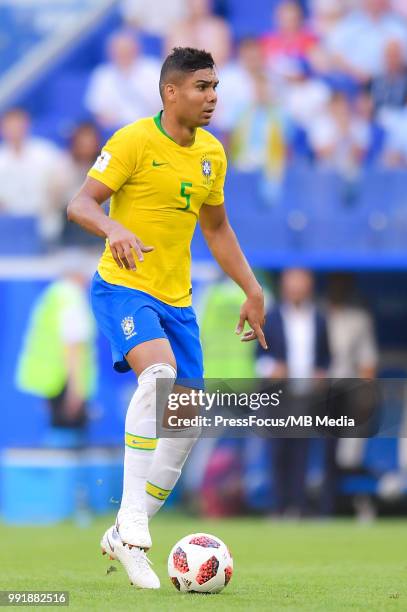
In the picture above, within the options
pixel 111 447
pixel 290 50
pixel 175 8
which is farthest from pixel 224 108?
pixel 111 447

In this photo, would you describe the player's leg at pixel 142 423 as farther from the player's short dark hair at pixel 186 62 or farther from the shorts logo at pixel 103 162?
the player's short dark hair at pixel 186 62

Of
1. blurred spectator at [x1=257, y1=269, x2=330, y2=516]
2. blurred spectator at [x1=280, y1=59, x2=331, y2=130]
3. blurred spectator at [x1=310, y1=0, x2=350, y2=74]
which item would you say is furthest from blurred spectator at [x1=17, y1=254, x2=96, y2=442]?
blurred spectator at [x1=310, y1=0, x2=350, y2=74]

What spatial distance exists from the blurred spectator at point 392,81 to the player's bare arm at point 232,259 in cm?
774

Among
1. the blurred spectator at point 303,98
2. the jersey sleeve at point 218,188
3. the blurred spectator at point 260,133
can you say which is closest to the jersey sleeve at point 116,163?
the jersey sleeve at point 218,188

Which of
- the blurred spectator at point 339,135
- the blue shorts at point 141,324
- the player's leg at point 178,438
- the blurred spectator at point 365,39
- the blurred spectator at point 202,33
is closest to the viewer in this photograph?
the blue shorts at point 141,324

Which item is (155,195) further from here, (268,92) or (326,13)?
(326,13)

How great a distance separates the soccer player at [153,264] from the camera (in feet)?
17.1

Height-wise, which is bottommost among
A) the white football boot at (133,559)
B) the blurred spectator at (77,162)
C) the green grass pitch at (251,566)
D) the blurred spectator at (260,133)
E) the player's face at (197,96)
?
the green grass pitch at (251,566)

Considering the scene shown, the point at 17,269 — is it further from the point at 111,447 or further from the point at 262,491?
the point at 262,491

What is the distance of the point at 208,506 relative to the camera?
11.1m

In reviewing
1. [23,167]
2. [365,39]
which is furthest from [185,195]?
[365,39]

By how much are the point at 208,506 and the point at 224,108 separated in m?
4.74

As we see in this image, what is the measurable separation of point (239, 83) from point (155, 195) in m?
8.45

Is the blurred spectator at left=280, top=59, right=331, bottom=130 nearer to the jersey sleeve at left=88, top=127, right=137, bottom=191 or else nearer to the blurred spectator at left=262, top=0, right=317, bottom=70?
the blurred spectator at left=262, top=0, right=317, bottom=70
